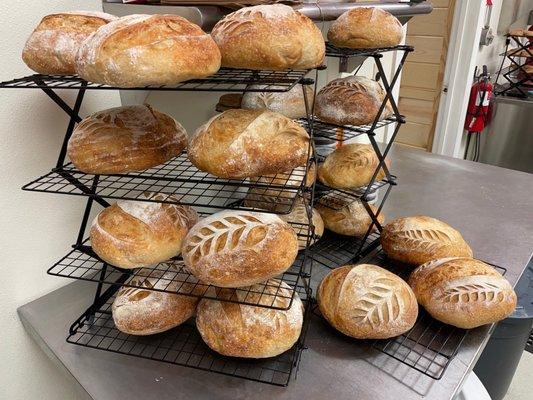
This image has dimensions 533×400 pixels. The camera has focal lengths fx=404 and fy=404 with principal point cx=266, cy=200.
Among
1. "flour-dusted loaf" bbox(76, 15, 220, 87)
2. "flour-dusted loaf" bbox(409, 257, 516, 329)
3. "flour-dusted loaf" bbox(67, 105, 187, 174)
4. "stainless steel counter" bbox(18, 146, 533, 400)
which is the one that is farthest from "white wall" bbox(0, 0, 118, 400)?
"flour-dusted loaf" bbox(409, 257, 516, 329)

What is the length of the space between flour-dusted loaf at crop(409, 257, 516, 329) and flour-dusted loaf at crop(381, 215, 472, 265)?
11 cm

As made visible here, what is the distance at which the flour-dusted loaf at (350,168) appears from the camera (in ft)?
3.92

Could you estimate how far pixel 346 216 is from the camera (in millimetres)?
1293

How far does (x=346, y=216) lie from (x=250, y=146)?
626 mm

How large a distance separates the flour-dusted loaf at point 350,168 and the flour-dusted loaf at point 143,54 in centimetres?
64

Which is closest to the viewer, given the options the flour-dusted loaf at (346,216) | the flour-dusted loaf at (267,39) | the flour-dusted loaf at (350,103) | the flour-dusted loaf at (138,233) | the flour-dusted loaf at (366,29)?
the flour-dusted loaf at (267,39)

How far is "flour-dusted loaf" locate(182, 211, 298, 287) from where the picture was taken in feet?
2.55

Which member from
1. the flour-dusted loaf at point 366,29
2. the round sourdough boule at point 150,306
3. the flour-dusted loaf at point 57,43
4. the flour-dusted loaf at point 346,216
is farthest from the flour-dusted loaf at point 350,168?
the flour-dusted loaf at point 57,43

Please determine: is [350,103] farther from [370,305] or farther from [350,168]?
[370,305]

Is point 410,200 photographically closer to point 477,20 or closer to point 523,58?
point 477,20

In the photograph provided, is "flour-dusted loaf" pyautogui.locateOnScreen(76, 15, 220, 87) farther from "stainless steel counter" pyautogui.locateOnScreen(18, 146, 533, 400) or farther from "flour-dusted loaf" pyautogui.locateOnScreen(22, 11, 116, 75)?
"stainless steel counter" pyautogui.locateOnScreen(18, 146, 533, 400)

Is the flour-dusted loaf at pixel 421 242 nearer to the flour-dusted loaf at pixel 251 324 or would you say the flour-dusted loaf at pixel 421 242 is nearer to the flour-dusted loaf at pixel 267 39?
the flour-dusted loaf at pixel 251 324

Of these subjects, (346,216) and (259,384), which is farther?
(346,216)

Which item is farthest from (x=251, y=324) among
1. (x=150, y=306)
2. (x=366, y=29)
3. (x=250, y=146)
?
(x=366, y=29)
